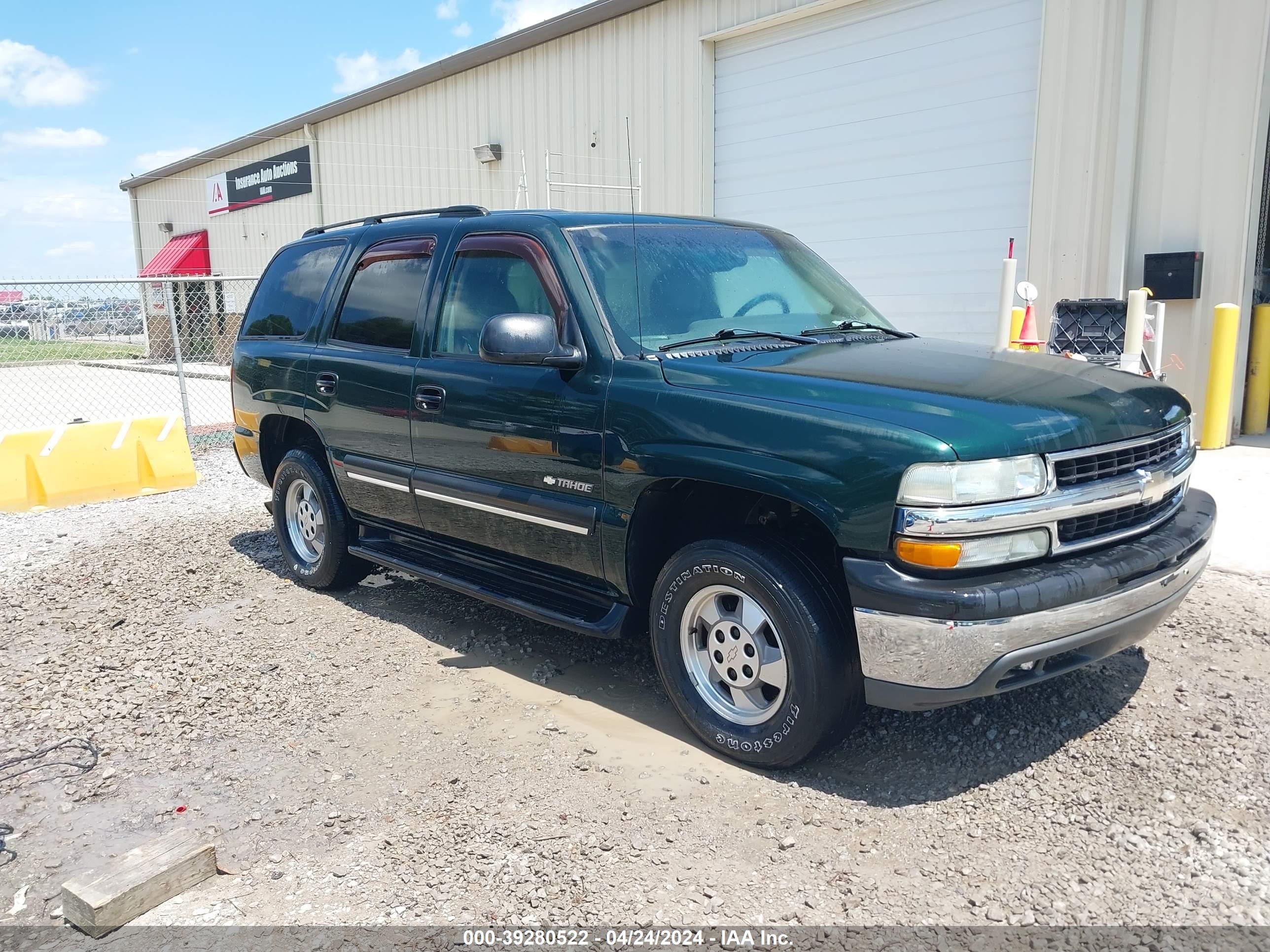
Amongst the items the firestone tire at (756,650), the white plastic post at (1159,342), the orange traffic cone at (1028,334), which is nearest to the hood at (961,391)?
the firestone tire at (756,650)

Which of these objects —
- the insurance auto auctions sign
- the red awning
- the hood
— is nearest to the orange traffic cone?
the hood

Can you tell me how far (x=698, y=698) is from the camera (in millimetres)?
3582

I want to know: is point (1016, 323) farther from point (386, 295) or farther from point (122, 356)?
point (122, 356)

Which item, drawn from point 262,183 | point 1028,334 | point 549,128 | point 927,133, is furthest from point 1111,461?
point 262,183

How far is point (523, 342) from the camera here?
368cm

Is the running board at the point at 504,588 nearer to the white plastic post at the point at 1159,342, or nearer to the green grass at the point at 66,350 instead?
the white plastic post at the point at 1159,342

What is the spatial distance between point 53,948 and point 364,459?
2.75m


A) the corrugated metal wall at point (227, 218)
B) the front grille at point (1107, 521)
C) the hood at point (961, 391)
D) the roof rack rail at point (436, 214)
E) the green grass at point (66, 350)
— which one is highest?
the corrugated metal wall at point (227, 218)

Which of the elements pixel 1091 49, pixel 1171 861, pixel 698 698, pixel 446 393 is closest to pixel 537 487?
pixel 446 393

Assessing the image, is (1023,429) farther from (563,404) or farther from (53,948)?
(53,948)

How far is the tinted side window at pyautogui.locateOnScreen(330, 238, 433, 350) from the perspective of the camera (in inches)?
188

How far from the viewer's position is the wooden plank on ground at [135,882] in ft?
8.89

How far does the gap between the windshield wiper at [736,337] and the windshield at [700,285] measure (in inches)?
0.9

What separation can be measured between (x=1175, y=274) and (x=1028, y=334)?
50.6 inches
